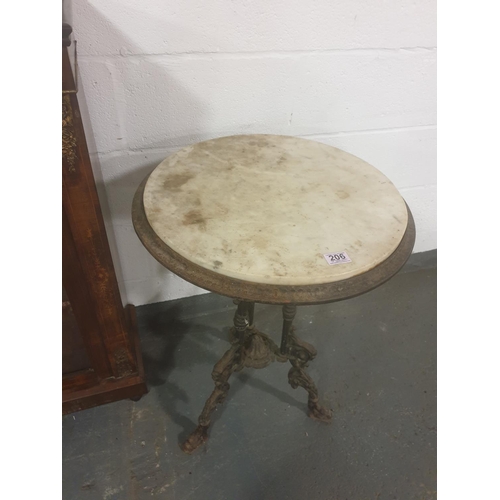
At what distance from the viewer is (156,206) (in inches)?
34.8

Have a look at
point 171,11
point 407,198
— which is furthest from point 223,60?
point 407,198

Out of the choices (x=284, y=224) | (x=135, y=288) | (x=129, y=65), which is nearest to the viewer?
(x=284, y=224)

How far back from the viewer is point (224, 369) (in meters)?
1.18

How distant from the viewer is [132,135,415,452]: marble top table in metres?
0.75

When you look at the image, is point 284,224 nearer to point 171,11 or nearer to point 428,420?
point 171,11

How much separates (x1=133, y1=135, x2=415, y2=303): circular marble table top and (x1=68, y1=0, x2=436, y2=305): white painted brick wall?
0.24 meters

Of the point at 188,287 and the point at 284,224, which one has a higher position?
the point at 284,224

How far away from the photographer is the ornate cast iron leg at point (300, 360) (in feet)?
3.84

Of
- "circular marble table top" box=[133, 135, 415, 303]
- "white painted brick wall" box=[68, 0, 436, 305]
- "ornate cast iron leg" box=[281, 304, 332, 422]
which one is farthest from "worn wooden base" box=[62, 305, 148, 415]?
"circular marble table top" box=[133, 135, 415, 303]

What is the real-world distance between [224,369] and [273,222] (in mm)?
524

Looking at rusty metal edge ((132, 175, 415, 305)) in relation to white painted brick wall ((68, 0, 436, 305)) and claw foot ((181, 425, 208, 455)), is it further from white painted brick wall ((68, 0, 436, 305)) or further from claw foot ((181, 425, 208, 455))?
claw foot ((181, 425, 208, 455))

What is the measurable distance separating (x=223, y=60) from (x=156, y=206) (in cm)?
56

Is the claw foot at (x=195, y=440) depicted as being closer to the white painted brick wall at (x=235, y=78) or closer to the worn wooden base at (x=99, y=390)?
the worn wooden base at (x=99, y=390)

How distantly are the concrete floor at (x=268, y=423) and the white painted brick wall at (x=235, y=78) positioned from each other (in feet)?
0.97
